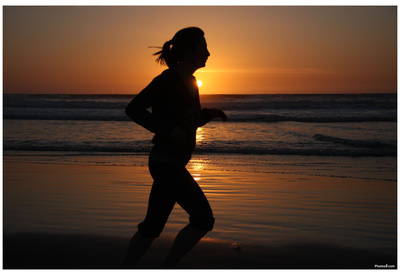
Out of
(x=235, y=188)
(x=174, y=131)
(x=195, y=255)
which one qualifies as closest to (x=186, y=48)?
(x=174, y=131)

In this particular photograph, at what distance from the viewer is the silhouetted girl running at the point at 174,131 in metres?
2.76

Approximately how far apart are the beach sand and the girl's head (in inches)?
59.4

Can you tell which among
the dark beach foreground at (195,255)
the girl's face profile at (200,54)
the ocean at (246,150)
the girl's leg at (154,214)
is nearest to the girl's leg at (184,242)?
the girl's leg at (154,214)

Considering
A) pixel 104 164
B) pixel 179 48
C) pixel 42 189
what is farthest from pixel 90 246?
pixel 104 164

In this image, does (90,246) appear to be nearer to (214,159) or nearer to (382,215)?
(382,215)

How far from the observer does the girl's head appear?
2891 mm

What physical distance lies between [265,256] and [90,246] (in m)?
1.35

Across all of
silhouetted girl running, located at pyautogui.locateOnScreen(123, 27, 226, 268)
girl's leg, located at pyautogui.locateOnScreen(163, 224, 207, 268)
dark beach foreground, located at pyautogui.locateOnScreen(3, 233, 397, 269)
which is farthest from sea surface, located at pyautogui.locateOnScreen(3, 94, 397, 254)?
silhouetted girl running, located at pyautogui.locateOnScreen(123, 27, 226, 268)

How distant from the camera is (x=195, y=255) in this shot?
3852 millimetres

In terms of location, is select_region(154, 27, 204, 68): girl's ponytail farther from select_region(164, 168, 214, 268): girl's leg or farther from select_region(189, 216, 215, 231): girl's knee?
select_region(189, 216, 215, 231): girl's knee

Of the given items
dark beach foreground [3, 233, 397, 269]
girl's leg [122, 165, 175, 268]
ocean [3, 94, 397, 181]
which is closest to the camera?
girl's leg [122, 165, 175, 268]

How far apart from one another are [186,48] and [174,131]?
0.50 metres

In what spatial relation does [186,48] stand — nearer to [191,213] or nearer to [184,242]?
[191,213]

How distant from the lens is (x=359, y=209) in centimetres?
549
